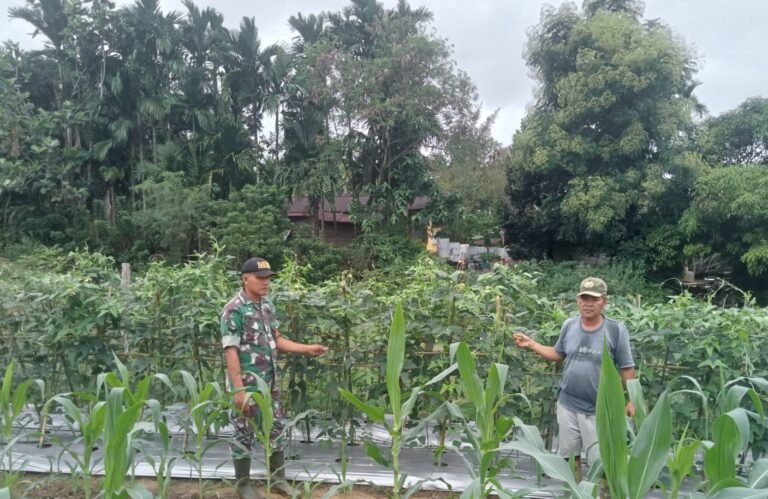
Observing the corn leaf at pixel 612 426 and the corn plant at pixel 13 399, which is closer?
the corn leaf at pixel 612 426

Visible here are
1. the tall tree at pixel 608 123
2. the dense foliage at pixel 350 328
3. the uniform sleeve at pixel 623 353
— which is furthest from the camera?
the tall tree at pixel 608 123

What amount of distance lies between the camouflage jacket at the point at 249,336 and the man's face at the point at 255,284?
0.16 ft

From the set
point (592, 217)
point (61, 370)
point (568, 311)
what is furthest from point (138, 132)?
point (568, 311)

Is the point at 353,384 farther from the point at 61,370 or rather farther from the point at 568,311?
the point at 61,370

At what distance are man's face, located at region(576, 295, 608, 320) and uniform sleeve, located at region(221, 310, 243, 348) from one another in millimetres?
1807

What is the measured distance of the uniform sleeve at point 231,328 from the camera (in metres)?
3.16

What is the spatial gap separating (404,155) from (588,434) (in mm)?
14351

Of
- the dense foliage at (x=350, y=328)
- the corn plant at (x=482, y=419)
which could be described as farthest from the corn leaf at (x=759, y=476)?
the dense foliage at (x=350, y=328)

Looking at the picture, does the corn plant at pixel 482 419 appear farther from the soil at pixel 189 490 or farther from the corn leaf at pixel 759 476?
the soil at pixel 189 490

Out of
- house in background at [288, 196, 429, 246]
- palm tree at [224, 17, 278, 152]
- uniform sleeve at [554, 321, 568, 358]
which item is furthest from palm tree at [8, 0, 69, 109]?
uniform sleeve at [554, 321, 568, 358]

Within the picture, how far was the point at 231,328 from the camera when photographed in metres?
3.18

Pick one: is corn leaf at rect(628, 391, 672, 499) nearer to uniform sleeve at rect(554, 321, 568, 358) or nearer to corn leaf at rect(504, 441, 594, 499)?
corn leaf at rect(504, 441, 594, 499)

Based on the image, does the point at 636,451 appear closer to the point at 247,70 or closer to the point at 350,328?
the point at 350,328

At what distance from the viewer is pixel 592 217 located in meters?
14.6
